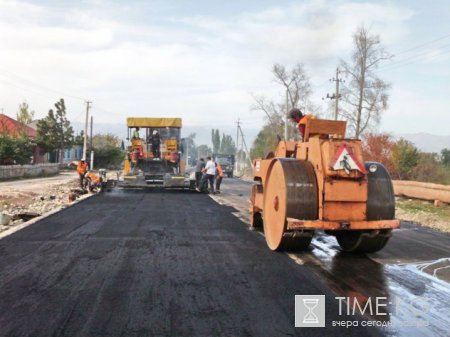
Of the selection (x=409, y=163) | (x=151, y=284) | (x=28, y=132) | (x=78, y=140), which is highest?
(x=28, y=132)

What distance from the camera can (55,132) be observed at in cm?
4938

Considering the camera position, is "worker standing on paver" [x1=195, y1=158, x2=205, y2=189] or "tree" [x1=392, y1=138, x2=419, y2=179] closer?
"worker standing on paver" [x1=195, y1=158, x2=205, y2=189]

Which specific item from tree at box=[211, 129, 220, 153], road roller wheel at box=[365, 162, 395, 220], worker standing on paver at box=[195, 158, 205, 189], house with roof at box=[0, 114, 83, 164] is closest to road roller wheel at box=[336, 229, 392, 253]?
road roller wheel at box=[365, 162, 395, 220]

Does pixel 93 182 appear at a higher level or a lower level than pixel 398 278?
higher

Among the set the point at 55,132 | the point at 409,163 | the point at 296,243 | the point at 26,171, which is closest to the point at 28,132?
the point at 55,132

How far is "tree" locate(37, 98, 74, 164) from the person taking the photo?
47750 millimetres

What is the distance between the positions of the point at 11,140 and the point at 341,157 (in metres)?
31.5

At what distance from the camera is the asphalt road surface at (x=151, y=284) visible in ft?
14.0

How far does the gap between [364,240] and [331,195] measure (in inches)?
38.8

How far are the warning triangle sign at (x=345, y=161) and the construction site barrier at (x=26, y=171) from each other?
27.6 metres

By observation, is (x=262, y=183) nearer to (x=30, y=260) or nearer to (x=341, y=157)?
(x=341, y=157)

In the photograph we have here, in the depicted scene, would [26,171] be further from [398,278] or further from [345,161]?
[398,278]

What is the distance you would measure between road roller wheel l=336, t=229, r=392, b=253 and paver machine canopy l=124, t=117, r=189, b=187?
1307cm

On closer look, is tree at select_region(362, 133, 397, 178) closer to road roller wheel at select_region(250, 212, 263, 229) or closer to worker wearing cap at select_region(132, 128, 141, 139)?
worker wearing cap at select_region(132, 128, 141, 139)
